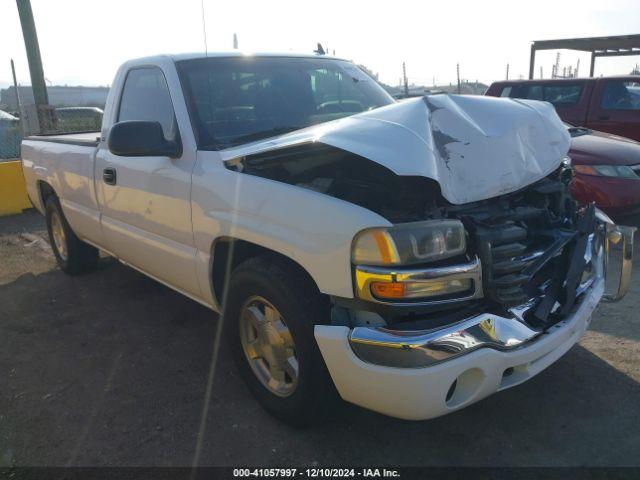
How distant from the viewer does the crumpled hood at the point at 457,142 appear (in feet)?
8.16

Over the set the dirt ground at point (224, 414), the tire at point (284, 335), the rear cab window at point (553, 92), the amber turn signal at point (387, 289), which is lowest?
the dirt ground at point (224, 414)

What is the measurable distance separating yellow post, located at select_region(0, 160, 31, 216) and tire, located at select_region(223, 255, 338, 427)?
23.0 ft

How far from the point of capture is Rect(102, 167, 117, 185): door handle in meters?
4.11

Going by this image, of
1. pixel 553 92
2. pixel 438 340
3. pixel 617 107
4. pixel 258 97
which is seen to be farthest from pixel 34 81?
pixel 438 340

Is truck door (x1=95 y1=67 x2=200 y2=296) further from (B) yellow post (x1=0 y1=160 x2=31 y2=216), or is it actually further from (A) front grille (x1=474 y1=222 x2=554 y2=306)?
(B) yellow post (x1=0 y1=160 x2=31 y2=216)

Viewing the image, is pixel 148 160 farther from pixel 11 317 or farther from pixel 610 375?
pixel 610 375

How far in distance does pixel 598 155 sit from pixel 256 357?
444 centimetres

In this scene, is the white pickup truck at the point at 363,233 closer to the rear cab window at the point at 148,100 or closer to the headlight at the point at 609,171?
the rear cab window at the point at 148,100

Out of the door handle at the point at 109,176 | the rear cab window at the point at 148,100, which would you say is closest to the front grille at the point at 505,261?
the rear cab window at the point at 148,100

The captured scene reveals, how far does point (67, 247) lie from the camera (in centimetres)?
568

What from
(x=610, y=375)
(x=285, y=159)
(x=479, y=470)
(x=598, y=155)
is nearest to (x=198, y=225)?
(x=285, y=159)

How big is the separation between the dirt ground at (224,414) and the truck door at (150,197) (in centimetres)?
56

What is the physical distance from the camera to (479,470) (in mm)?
2582

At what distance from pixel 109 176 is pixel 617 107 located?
713cm
